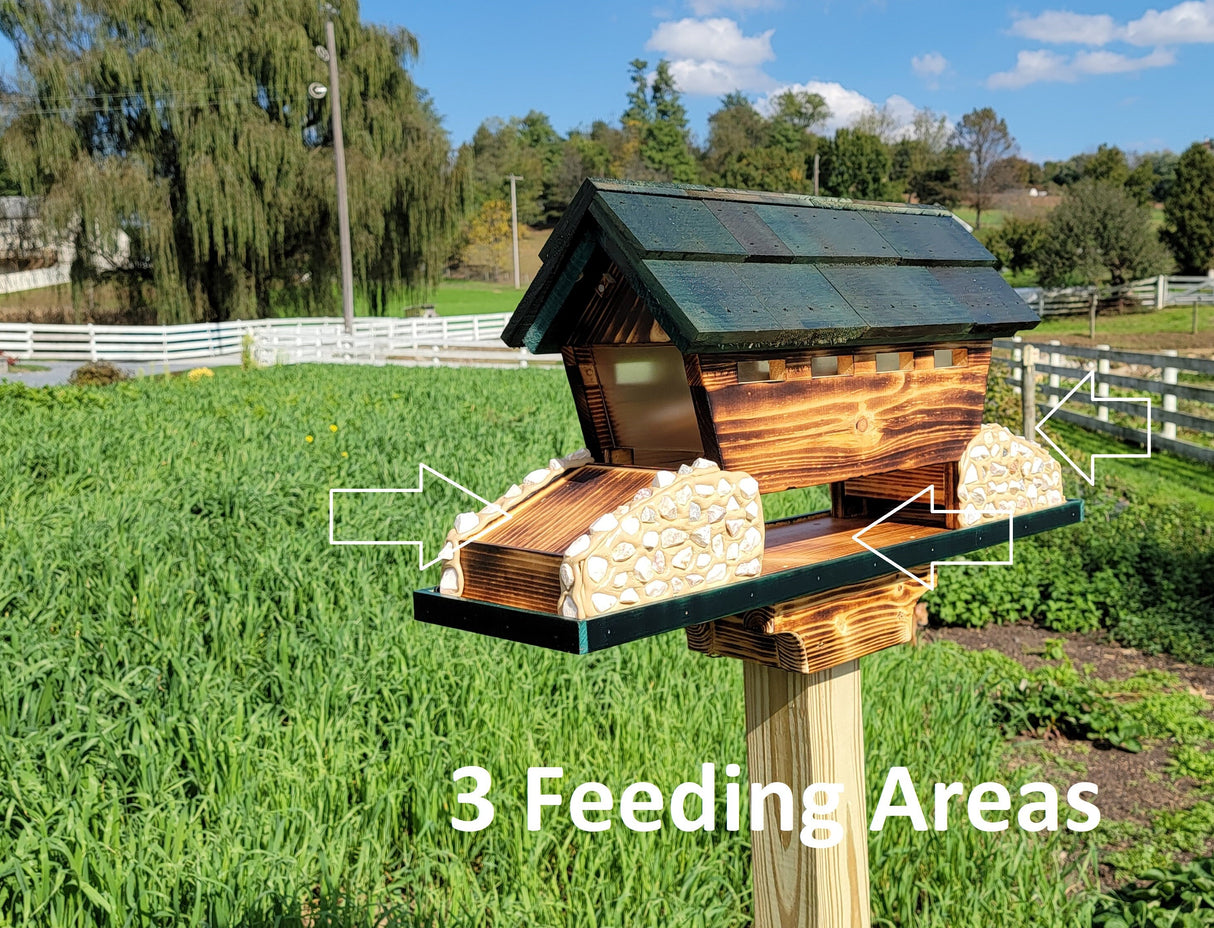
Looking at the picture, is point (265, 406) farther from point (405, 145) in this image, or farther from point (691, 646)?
point (405, 145)

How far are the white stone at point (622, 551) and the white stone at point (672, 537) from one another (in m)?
0.05

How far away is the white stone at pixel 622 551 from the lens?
135cm

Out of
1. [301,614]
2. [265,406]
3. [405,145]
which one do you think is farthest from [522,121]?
[301,614]

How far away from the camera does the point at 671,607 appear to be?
54.9 inches

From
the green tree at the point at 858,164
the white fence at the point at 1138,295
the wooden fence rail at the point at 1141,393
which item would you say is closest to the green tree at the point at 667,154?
the green tree at the point at 858,164

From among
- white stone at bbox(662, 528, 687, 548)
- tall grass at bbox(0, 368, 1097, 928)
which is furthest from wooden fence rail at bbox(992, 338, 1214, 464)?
white stone at bbox(662, 528, 687, 548)

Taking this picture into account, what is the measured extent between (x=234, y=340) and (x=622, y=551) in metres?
29.5

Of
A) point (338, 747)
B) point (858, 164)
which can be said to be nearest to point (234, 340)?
point (338, 747)

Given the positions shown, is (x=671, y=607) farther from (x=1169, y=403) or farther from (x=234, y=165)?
(x=234, y=165)

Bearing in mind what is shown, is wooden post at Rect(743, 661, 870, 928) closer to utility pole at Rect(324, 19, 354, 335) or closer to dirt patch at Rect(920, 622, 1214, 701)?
dirt patch at Rect(920, 622, 1214, 701)

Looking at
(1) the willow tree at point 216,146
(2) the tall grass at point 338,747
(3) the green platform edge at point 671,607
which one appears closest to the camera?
(3) the green platform edge at point 671,607

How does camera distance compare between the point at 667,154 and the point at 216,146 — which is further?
the point at 667,154

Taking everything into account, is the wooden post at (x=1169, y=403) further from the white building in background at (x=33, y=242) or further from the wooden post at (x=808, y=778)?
the white building in background at (x=33, y=242)

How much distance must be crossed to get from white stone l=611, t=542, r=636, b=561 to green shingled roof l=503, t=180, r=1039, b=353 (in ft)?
0.87
